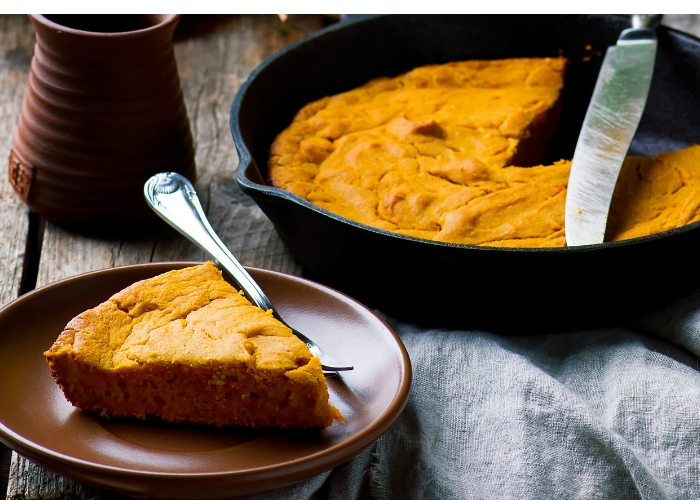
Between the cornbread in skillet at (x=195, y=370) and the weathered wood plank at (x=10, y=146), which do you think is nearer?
the cornbread in skillet at (x=195, y=370)

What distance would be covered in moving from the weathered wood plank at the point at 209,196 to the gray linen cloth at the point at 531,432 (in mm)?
536

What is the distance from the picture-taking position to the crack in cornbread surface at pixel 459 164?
208cm

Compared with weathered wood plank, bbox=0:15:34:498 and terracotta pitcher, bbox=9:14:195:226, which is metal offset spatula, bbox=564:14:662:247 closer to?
terracotta pitcher, bbox=9:14:195:226

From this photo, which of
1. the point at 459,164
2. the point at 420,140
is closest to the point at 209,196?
the point at 420,140

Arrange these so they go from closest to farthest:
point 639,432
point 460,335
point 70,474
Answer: point 70,474 < point 639,432 < point 460,335

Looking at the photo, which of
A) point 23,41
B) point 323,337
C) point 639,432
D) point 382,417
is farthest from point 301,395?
point 23,41

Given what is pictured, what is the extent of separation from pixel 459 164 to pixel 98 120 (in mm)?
994

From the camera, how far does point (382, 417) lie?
1.41m

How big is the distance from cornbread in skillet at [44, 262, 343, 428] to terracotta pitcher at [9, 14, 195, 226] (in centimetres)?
70

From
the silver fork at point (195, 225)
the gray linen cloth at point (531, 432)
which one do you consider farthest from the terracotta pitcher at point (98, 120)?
the gray linen cloth at point (531, 432)

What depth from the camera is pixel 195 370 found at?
1458 mm

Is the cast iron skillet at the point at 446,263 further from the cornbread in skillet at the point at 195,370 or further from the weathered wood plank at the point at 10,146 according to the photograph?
the weathered wood plank at the point at 10,146

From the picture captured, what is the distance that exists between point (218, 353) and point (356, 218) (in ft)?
2.51

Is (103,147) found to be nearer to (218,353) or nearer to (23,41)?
(218,353)
